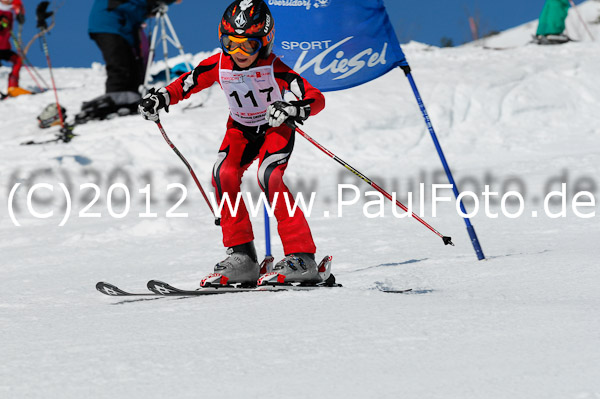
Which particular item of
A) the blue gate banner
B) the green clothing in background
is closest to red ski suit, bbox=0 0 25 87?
the green clothing in background

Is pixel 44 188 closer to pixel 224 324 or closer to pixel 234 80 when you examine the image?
pixel 234 80

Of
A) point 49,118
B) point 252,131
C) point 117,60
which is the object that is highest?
Result: point 117,60

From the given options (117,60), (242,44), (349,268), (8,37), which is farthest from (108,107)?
(242,44)

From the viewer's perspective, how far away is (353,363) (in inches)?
73.5

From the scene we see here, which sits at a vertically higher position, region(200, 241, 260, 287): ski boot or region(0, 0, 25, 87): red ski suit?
region(0, 0, 25, 87): red ski suit

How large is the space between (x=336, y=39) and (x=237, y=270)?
1800mm

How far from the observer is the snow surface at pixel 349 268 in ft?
5.88

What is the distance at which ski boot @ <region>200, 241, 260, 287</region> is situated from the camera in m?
3.39

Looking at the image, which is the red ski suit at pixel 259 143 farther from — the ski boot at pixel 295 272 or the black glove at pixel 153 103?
the black glove at pixel 153 103

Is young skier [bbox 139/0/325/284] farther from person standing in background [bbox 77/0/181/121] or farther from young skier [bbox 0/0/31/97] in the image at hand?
young skier [bbox 0/0/31/97]

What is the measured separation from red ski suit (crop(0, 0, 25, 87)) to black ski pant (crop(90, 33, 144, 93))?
12.4 feet

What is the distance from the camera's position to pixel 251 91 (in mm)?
3467

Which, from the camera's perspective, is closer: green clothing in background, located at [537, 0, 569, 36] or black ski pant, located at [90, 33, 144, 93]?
black ski pant, located at [90, 33, 144, 93]

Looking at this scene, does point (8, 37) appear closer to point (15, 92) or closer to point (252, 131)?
point (15, 92)
